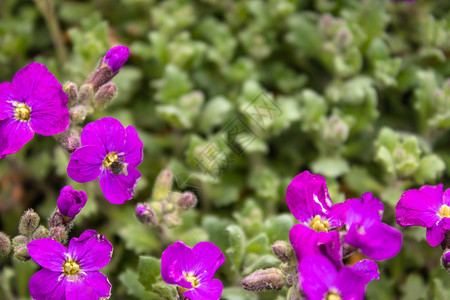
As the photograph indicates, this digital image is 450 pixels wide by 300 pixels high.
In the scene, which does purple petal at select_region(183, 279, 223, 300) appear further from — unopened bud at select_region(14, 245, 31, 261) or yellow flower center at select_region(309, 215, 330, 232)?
unopened bud at select_region(14, 245, 31, 261)

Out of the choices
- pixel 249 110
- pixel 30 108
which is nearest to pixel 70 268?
pixel 30 108

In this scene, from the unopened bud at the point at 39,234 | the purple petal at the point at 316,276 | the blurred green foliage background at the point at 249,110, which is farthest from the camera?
the blurred green foliage background at the point at 249,110

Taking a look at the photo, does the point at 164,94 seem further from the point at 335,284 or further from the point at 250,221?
the point at 335,284

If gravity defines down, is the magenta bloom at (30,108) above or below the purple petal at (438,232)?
above

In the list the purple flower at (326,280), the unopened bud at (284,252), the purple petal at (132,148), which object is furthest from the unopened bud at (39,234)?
the purple flower at (326,280)

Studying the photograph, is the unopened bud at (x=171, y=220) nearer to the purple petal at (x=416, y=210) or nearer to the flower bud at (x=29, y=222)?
the flower bud at (x=29, y=222)

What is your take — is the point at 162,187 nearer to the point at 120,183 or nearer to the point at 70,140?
the point at 120,183

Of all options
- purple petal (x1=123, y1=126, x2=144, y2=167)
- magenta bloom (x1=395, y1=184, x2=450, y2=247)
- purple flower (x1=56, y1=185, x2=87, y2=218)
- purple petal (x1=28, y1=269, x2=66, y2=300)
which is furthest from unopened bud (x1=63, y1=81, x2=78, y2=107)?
magenta bloom (x1=395, y1=184, x2=450, y2=247)
